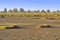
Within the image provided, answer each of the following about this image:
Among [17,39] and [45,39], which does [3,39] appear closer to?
[17,39]

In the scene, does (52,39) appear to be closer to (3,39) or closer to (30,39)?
(30,39)

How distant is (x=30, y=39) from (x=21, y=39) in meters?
0.88

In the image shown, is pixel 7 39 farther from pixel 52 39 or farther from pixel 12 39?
pixel 52 39

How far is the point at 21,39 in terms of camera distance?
65.2 ft

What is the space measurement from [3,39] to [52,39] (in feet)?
13.8

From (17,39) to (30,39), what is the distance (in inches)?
47.1

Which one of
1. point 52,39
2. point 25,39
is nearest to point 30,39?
point 25,39

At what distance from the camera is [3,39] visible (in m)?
19.8

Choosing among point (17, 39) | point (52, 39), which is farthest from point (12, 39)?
point (52, 39)

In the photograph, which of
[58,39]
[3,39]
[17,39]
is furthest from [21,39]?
[58,39]

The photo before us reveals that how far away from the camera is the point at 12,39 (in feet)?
65.2

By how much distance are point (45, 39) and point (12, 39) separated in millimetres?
2869

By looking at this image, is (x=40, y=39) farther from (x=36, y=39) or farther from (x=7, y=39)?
(x=7, y=39)

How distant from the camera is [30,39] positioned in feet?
66.5
